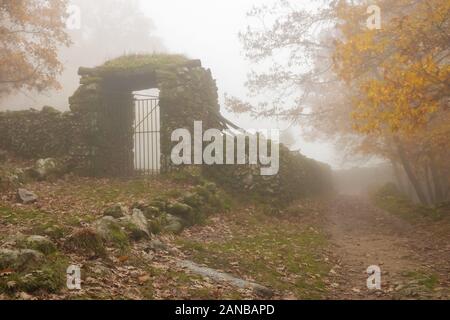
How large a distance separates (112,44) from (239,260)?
143ft

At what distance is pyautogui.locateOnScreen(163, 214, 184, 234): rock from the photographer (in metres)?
8.66

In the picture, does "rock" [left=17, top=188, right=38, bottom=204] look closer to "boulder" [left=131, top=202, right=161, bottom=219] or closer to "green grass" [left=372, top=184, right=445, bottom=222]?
"boulder" [left=131, top=202, right=161, bottom=219]

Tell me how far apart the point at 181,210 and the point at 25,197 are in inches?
143

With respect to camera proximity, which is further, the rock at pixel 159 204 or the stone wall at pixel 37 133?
the stone wall at pixel 37 133

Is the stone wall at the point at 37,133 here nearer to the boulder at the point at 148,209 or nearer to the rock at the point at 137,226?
the boulder at the point at 148,209

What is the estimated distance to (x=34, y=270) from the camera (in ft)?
16.1

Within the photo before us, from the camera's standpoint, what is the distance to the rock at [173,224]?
8664 mm

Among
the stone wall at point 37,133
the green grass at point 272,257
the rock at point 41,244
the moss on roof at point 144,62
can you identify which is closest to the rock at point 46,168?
the stone wall at point 37,133

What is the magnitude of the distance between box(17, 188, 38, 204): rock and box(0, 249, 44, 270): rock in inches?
173

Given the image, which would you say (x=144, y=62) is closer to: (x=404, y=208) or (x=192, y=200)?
(x=192, y=200)

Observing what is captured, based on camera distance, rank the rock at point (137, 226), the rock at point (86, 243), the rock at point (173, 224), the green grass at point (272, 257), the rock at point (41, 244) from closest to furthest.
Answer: the rock at point (41, 244), the rock at point (86, 243), the green grass at point (272, 257), the rock at point (137, 226), the rock at point (173, 224)

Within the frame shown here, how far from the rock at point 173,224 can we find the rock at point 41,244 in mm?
3041
